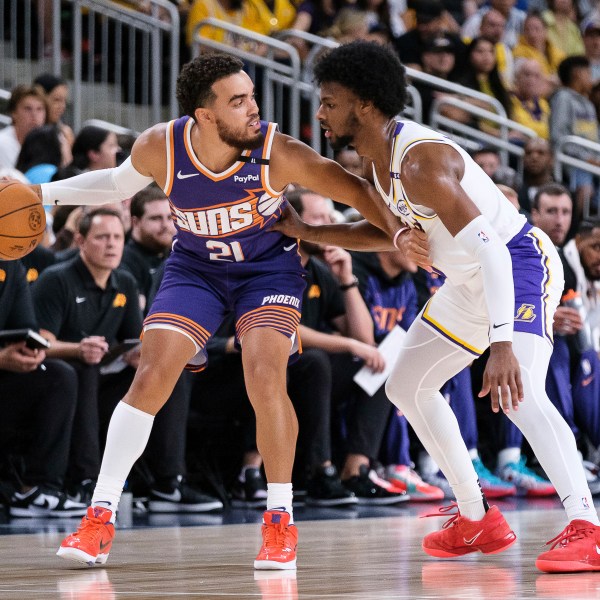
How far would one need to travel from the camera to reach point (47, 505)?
6.20 m

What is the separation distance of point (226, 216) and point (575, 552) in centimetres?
164

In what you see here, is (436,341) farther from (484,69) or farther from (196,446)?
(484,69)

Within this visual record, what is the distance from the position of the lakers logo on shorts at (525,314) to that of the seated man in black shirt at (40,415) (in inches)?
108

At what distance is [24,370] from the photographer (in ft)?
20.2

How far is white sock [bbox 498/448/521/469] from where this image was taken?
26.0 ft

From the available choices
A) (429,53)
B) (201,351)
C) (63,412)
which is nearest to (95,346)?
(63,412)

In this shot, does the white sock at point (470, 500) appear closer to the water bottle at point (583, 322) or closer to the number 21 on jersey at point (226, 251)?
the number 21 on jersey at point (226, 251)

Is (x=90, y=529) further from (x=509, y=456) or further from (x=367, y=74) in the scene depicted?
(x=509, y=456)

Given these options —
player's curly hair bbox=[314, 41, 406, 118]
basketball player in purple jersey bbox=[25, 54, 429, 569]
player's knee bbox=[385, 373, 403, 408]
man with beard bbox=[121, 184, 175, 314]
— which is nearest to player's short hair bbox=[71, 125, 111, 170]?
man with beard bbox=[121, 184, 175, 314]

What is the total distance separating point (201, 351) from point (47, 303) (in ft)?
7.01

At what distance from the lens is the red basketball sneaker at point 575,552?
3992 millimetres

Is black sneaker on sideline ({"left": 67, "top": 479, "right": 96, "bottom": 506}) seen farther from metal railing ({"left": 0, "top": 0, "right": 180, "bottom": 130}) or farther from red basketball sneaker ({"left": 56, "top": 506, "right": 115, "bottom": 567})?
metal railing ({"left": 0, "top": 0, "right": 180, "bottom": 130})

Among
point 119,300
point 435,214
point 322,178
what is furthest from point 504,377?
point 119,300

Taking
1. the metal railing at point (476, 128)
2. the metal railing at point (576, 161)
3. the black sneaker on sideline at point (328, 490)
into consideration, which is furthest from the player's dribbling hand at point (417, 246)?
the metal railing at point (576, 161)
